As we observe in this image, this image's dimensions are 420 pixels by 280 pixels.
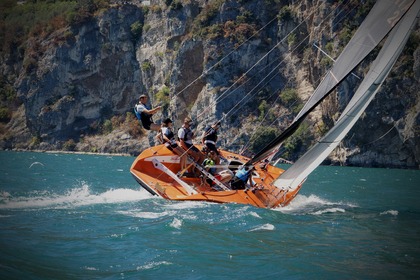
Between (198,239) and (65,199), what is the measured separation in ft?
20.9

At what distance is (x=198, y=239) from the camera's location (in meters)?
9.83

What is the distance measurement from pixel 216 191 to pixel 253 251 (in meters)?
5.87

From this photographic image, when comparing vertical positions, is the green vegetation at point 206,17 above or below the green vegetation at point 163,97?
above

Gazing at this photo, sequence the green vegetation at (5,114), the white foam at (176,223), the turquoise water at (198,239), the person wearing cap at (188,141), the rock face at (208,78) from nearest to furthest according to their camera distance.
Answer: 1. the turquoise water at (198,239)
2. the white foam at (176,223)
3. the person wearing cap at (188,141)
4. the rock face at (208,78)
5. the green vegetation at (5,114)

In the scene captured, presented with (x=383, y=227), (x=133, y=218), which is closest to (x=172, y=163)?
(x=133, y=218)

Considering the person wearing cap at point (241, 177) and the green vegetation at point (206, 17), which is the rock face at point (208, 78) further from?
the person wearing cap at point (241, 177)

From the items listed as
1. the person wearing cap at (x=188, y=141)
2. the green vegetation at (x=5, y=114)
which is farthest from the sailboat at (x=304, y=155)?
the green vegetation at (x=5, y=114)

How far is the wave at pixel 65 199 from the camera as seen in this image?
44.0 feet

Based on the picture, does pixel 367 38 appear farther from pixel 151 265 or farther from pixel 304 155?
pixel 151 265

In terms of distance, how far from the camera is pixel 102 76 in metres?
71.2

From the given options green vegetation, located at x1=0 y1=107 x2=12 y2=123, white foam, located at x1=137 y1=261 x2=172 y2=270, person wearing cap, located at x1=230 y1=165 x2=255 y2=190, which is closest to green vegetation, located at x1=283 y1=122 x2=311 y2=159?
person wearing cap, located at x1=230 y1=165 x2=255 y2=190

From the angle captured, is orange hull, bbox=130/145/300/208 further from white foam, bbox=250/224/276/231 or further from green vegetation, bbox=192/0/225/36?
green vegetation, bbox=192/0/225/36

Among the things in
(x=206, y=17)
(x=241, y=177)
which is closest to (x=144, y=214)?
(x=241, y=177)

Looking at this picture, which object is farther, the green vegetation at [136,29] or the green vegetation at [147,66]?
the green vegetation at [136,29]
